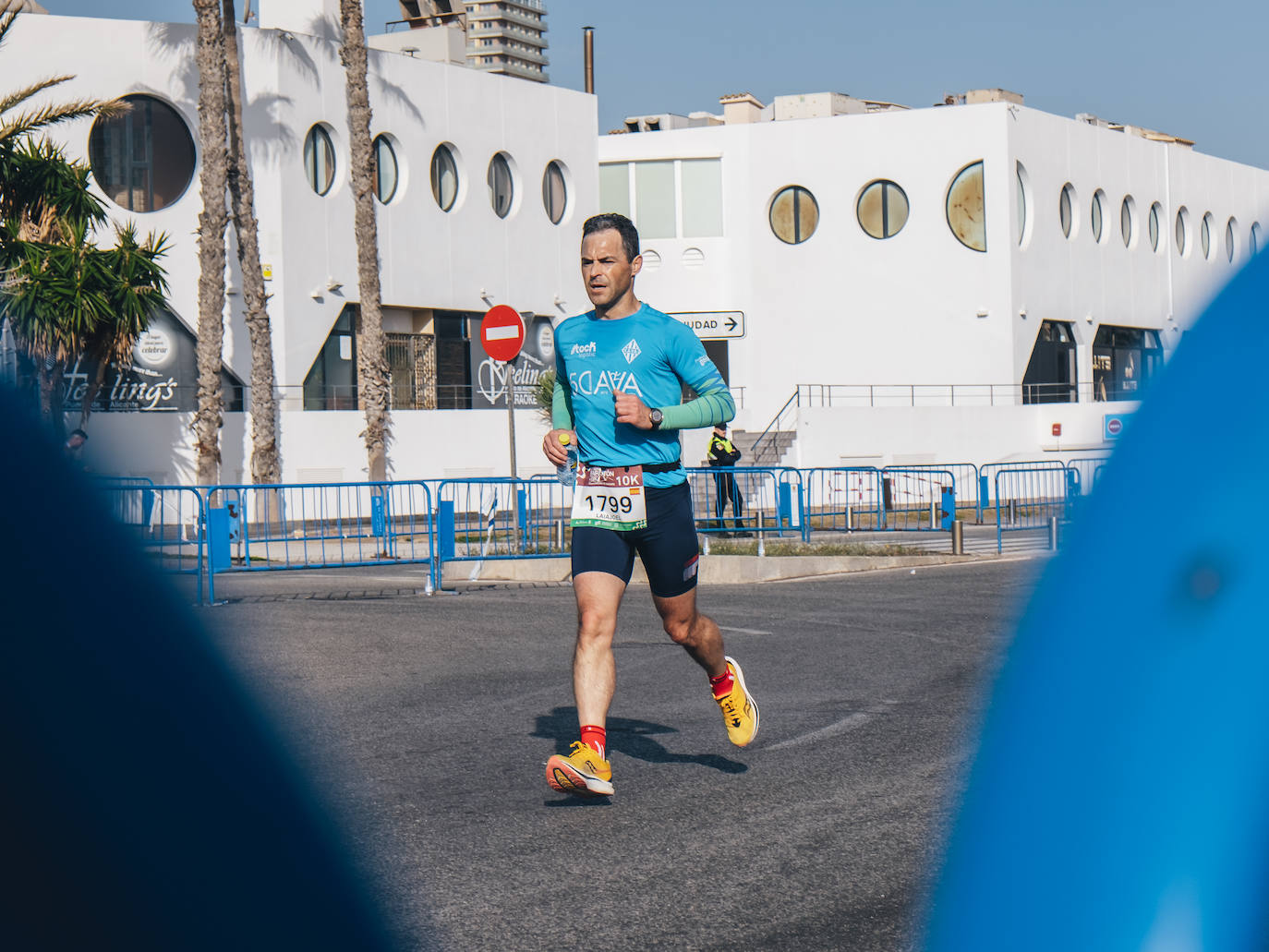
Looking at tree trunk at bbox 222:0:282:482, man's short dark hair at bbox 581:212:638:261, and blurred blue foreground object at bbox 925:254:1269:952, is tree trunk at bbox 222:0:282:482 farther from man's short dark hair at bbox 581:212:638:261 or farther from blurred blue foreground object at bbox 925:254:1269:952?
blurred blue foreground object at bbox 925:254:1269:952

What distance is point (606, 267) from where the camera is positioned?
5.91 m

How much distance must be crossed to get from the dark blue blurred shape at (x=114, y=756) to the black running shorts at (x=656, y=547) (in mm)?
4867

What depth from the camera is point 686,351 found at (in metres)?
5.96

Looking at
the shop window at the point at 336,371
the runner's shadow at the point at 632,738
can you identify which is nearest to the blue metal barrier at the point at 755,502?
the runner's shadow at the point at 632,738

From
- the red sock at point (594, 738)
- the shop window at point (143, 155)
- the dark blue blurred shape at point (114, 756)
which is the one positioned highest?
the shop window at point (143, 155)

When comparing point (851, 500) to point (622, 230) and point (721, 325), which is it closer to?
point (721, 325)

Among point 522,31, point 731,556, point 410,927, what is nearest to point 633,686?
point 410,927

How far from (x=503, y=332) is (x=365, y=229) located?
11314 mm

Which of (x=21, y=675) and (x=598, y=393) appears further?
(x=598, y=393)

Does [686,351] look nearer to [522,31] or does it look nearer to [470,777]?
[470,777]

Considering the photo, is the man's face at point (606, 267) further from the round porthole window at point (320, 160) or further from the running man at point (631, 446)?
the round porthole window at point (320, 160)

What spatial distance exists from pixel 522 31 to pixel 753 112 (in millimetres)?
135314

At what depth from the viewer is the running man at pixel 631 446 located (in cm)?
576

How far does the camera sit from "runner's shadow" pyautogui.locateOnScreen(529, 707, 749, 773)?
6.47 meters
